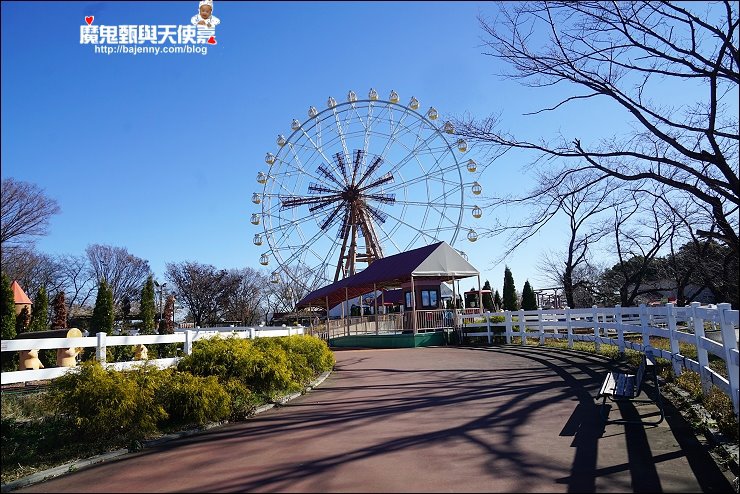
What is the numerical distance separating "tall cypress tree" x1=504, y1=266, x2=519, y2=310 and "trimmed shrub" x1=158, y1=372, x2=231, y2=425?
100 ft

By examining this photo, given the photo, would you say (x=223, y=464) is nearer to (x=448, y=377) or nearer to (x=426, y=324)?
(x=448, y=377)

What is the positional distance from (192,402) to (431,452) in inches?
138

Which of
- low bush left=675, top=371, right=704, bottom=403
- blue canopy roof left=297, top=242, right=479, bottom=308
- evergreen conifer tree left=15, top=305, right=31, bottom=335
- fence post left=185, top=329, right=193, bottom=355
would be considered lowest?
low bush left=675, top=371, right=704, bottom=403

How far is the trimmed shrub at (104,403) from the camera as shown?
6742 millimetres

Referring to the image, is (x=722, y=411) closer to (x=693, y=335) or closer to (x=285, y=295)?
(x=693, y=335)

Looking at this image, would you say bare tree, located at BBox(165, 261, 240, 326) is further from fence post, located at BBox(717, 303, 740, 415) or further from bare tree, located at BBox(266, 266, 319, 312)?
fence post, located at BBox(717, 303, 740, 415)

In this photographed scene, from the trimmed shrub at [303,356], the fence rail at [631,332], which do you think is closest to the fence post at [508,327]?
the fence rail at [631,332]

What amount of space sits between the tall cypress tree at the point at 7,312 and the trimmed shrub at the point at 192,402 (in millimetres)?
8921

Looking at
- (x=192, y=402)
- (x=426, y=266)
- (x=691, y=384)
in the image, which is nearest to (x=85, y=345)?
(x=192, y=402)

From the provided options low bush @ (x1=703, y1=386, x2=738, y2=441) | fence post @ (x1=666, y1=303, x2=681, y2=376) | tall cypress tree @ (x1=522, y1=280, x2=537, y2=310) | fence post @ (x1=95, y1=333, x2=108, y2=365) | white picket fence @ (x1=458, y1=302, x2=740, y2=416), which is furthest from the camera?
tall cypress tree @ (x1=522, y1=280, x2=537, y2=310)

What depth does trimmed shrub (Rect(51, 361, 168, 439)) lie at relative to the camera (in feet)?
22.1

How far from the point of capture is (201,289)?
2079 inches

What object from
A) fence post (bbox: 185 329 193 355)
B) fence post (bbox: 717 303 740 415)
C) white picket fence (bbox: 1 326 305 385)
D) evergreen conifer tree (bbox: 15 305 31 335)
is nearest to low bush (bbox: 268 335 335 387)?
white picket fence (bbox: 1 326 305 385)

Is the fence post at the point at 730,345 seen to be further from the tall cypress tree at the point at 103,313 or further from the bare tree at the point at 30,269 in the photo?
the bare tree at the point at 30,269
